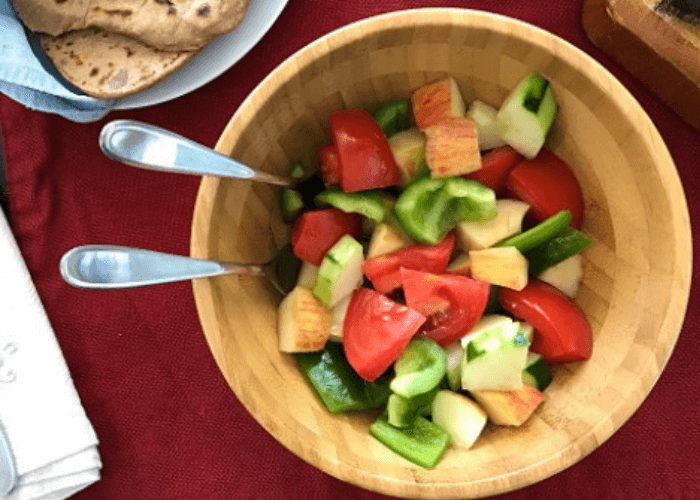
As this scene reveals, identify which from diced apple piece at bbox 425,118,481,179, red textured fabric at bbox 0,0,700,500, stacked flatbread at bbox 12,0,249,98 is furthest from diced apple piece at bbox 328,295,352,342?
stacked flatbread at bbox 12,0,249,98

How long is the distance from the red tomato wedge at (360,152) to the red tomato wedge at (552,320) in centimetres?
25

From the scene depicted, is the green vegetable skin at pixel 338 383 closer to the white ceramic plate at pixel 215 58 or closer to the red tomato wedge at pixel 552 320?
the red tomato wedge at pixel 552 320

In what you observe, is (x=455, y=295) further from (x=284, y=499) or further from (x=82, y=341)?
(x=82, y=341)

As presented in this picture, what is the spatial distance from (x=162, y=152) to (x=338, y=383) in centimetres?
41

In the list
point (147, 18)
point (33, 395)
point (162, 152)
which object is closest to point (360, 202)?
point (162, 152)

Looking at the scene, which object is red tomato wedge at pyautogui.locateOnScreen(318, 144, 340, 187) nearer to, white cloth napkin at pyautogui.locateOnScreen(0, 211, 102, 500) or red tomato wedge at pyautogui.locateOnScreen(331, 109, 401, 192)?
red tomato wedge at pyautogui.locateOnScreen(331, 109, 401, 192)

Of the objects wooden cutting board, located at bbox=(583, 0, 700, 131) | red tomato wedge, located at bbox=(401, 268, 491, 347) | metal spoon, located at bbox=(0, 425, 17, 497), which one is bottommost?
metal spoon, located at bbox=(0, 425, 17, 497)

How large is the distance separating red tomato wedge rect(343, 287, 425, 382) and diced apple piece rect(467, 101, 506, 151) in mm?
271

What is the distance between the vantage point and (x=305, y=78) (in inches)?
43.0

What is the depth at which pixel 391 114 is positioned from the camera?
3.91 feet

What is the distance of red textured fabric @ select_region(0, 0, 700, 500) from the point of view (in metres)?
1.38

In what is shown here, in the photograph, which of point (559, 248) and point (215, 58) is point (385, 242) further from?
point (215, 58)

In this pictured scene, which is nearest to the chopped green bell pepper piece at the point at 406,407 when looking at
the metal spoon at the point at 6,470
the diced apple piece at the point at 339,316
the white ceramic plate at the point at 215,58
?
the diced apple piece at the point at 339,316

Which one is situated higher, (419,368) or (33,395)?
(419,368)
